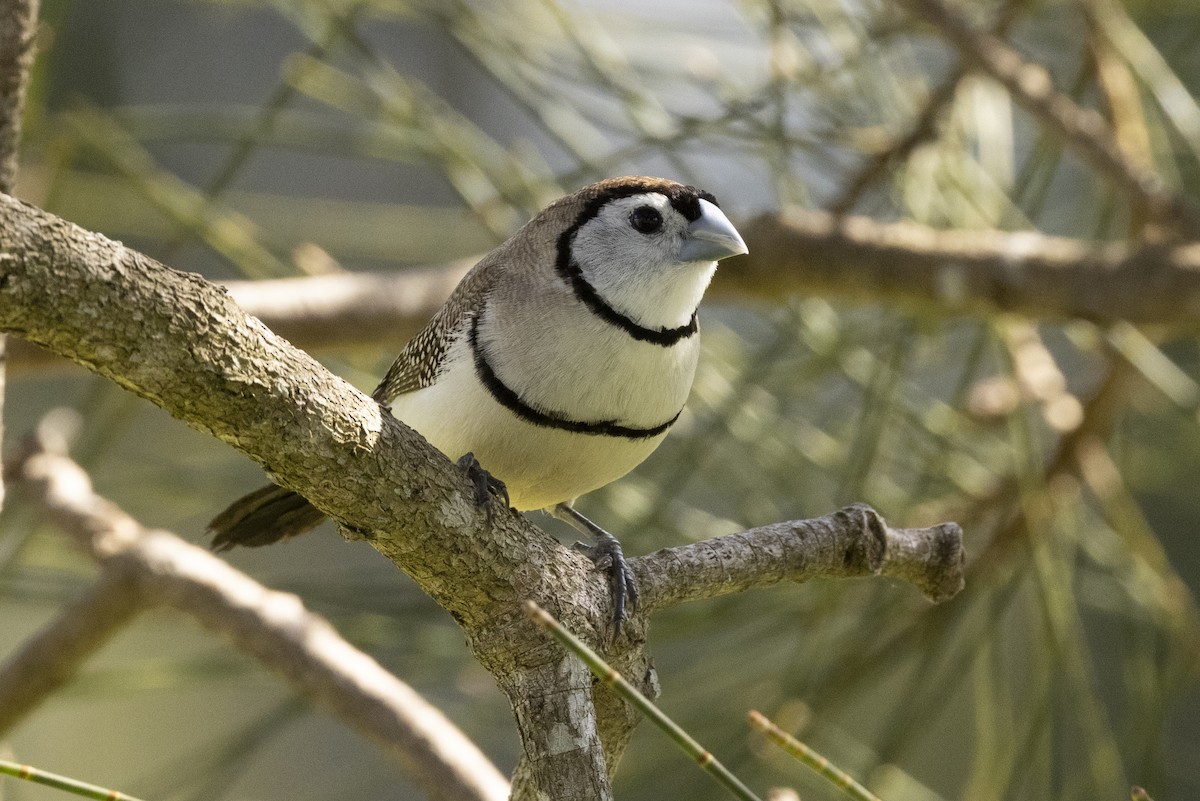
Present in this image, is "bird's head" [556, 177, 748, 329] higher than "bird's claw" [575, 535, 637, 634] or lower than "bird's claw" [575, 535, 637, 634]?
higher

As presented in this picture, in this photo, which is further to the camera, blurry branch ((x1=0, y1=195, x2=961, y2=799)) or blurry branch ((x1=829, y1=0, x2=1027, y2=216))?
blurry branch ((x1=829, y1=0, x2=1027, y2=216))

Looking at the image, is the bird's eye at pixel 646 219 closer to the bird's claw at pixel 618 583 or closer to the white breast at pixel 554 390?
the white breast at pixel 554 390

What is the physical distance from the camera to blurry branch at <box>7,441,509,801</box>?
190cm

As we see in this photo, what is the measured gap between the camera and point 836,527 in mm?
1538

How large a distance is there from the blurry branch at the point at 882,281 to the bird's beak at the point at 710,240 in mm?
466

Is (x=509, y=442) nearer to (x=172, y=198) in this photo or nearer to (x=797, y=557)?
(x=797, y=557)

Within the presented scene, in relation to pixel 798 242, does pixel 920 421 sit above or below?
below

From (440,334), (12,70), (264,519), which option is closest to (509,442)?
(440,334)

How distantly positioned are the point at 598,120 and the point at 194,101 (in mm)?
5374

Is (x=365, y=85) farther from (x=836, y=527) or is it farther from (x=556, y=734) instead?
(x=556, y=734)

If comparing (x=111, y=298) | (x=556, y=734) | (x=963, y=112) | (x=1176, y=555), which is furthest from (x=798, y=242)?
(x=1176, y=555)

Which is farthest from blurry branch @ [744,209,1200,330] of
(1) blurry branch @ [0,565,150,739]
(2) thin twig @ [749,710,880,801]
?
(2) thin twig @ [749,710,880,801]

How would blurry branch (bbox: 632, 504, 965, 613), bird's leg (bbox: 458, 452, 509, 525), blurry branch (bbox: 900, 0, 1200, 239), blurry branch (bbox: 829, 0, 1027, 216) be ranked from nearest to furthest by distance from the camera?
1. bird's leg (bbox: 458, 452, 509, 525)
2. blurry branch (bbox: 632, 504, 965, 613)
3. blurry branch (bbox: 900, 0, 1200, 239)
4. blurry branch (bbox: 829, 0, 1027, 216)

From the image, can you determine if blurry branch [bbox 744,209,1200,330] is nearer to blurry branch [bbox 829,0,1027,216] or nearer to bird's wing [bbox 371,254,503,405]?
blurry branch [bbox 829,0,1027,216]
